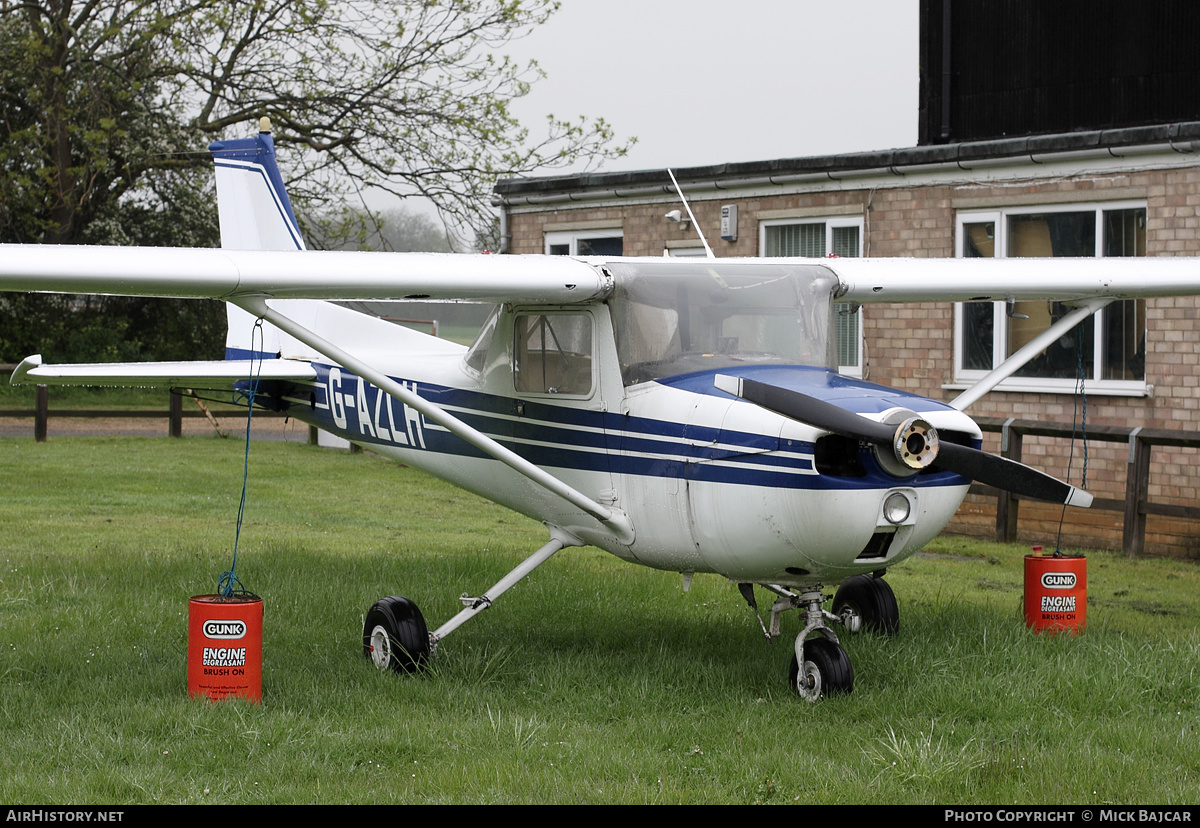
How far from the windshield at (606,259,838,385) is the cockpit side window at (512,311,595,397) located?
286 mm

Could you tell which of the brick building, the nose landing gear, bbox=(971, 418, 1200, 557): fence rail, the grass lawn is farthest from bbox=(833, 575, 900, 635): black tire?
bbox=(971, 418, 1200, 557): fence rail

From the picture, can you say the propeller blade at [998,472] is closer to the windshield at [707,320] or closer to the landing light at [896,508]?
the landing light at [896,508]

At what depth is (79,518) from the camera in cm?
1391

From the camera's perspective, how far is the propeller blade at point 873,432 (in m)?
5.68

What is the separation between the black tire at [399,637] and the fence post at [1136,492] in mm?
7953

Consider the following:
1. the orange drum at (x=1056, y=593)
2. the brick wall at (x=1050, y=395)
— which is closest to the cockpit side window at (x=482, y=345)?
the orange drum at (x=1056, y=593)

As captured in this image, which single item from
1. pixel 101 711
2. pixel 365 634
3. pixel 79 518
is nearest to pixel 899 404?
pixel 365 634

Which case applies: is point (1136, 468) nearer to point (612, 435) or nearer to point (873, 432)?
point (612, 435)

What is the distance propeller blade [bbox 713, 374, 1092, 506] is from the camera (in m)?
5.68

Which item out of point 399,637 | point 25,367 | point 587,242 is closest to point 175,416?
point 587,242

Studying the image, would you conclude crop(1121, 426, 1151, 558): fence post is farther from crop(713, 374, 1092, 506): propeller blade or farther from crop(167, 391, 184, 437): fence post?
crop(167, 391, 184, 437): fence post

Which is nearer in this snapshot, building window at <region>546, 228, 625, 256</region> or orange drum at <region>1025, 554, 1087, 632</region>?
orange drum at <region>1025, 554, 1087, 632</region>

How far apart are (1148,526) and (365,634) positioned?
8.77m

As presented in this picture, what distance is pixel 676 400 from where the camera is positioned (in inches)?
259
